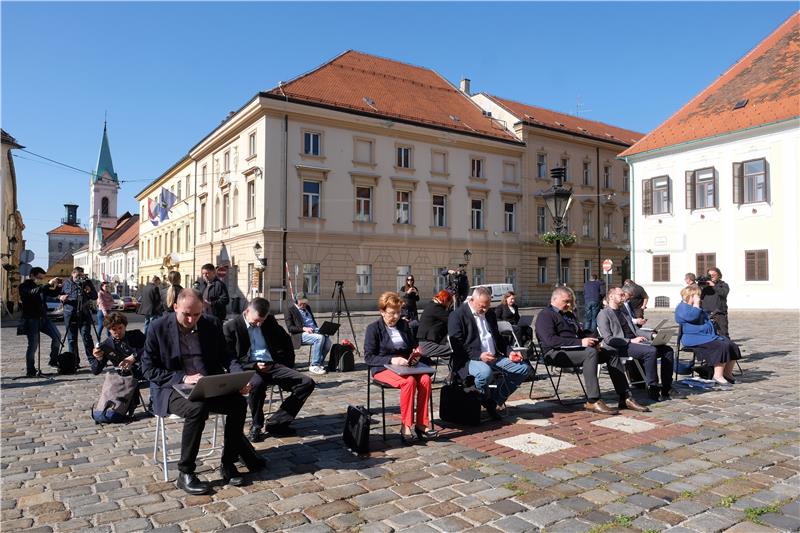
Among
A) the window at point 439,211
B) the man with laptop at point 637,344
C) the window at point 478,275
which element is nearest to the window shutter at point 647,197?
the window at point 478,275

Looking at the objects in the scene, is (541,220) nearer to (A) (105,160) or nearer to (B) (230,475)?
(B) (230,475)

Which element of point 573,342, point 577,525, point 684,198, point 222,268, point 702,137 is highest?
point 702,137

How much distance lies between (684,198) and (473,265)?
12.0 meters

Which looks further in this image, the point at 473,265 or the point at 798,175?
the point at 473,265

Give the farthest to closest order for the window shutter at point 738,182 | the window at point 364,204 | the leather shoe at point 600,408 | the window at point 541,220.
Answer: the window at point 541,220 → the window at point 364,204 → the window shutter at point 738,182 → the leather shoe at point 600,408

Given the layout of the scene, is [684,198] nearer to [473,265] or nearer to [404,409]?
[473,265]

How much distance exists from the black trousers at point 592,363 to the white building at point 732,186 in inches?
913

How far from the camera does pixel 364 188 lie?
32.6 meters

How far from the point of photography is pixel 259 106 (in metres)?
29.0

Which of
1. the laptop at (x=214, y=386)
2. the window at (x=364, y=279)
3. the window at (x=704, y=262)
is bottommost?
the laptop at (x=214, y=386)

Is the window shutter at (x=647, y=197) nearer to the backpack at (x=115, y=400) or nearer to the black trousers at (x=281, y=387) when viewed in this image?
the black trousers at (x=281, y=387)

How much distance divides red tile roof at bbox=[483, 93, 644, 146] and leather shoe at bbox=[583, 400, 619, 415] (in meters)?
33.2

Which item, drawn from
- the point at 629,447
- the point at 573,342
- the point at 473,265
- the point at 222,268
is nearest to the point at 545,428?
the point at 629,447

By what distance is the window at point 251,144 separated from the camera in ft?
102
